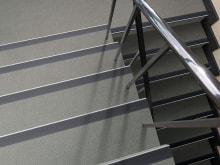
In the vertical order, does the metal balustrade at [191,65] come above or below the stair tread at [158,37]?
below

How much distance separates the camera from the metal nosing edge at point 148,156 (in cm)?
141

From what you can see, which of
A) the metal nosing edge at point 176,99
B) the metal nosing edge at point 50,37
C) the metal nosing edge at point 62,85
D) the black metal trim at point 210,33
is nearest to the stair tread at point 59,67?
the metal nosing edge at point 62,85

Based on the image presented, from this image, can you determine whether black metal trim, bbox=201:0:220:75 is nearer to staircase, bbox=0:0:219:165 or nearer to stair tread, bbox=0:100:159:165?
staircase, bbox=0:0:219:165

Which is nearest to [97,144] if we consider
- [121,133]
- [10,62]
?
[121,133]

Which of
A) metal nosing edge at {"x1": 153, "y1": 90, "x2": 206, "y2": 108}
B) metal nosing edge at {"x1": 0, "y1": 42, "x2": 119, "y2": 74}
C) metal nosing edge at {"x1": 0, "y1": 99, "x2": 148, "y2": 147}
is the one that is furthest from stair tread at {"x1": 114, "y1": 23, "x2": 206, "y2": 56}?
metal nosing edge at {"x1": 0, "y1": 99, "x2": 148, "y2": 147}

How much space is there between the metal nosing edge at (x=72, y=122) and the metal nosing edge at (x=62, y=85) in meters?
0.31

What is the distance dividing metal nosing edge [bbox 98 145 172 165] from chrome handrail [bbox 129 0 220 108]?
0.76m

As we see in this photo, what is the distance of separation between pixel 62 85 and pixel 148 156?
0.84 metres

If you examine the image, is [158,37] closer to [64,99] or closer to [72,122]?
[64,99]

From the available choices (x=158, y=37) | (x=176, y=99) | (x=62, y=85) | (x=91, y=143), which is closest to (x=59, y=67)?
(x=62, y=85)

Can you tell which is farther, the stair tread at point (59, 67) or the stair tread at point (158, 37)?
the stair tread at point (158, 37)

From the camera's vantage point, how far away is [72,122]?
5.39ft

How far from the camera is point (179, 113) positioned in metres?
2.66

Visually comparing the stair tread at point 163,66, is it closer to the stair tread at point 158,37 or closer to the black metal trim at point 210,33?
the stair tread at point 158,37
